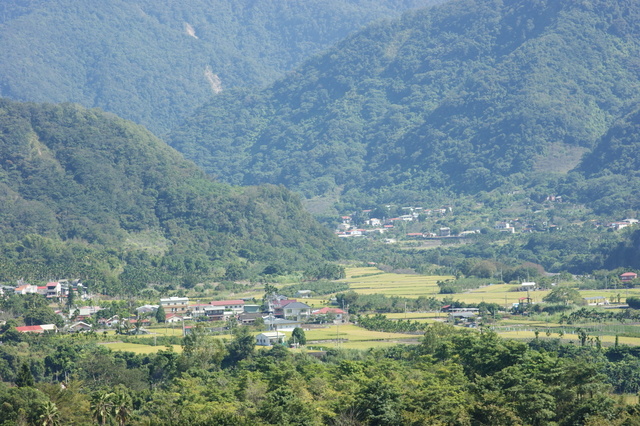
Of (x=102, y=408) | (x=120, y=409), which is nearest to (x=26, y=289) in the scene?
(x=120, y=409)

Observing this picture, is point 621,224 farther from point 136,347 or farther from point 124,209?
point 136,347

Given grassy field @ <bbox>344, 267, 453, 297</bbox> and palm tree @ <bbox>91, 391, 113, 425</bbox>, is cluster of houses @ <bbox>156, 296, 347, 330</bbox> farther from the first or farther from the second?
palm tree @ <bbox>91, 391, 113, 425</bbox>

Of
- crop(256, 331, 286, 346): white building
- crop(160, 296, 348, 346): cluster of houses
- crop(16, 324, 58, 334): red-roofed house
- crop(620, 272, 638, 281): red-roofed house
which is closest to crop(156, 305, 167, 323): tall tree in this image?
crop(160, 296, 348, 346): cluster of houses

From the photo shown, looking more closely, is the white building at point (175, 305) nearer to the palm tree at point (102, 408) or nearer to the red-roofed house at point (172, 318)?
the red-roofed house at point (172, 318)

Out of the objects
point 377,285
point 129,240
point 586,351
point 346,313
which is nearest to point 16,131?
point 129,240

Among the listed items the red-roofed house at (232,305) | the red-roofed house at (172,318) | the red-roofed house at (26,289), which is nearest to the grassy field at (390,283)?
the red-roofed house at (232,305)
